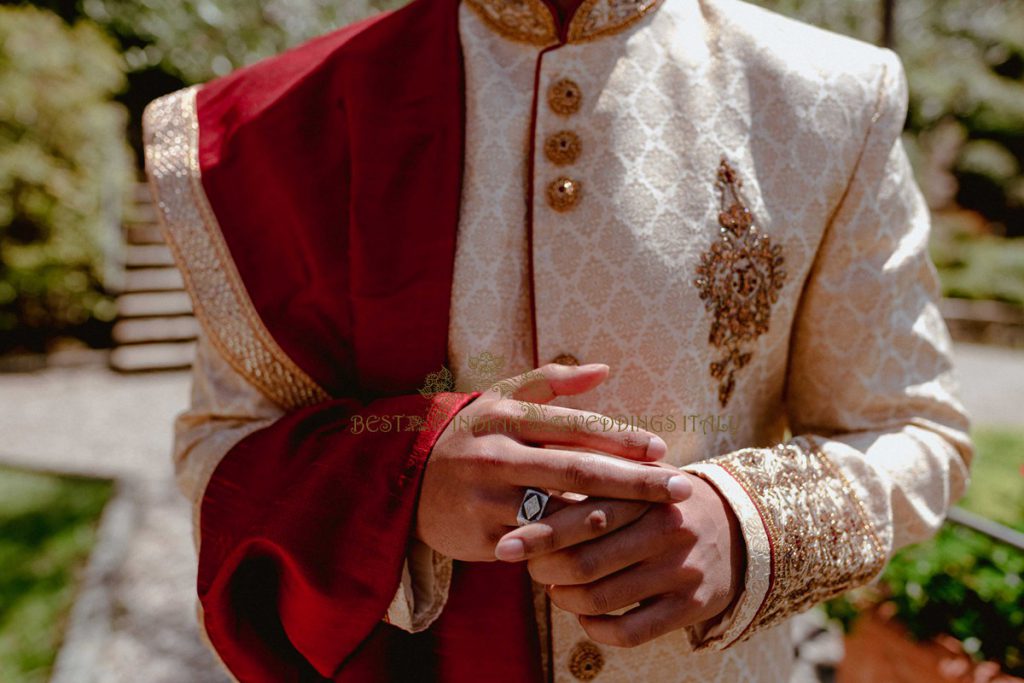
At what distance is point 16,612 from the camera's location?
3.80 meters

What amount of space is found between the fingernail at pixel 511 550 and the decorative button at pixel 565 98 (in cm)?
64

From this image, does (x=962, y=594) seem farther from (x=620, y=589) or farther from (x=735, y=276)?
(x=620, y=589)

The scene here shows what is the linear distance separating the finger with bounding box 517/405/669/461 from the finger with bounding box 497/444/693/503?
2 cm

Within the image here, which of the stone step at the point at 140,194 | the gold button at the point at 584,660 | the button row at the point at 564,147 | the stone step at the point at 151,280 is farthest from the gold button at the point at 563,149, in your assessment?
the stone step at the point at 140,194

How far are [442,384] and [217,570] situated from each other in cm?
43

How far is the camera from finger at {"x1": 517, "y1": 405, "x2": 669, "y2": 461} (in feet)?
3.14

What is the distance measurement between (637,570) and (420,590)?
0.34 meters

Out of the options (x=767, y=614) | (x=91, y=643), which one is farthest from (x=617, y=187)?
A: (x=91, y=643)

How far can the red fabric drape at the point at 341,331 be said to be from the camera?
112cm

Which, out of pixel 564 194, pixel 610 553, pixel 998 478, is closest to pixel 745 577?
pixel 610 553

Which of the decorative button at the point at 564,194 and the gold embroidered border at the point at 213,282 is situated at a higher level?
the decorative button at the point at 564,194

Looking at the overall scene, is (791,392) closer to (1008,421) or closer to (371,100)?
(371,100)

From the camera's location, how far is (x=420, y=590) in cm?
115

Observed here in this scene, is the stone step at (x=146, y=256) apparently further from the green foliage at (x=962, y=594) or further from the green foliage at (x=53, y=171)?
the green foliage at (x=962, y=594)
